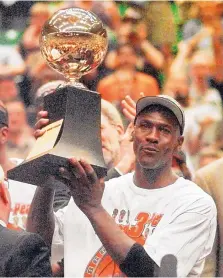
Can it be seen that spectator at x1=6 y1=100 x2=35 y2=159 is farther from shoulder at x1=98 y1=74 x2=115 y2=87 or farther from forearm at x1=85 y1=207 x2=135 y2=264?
forearm at x1=85 y1=207 x2=135 y2=264

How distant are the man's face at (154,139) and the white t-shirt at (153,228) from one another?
0.29ft

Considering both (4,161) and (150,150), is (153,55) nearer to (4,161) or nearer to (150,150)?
(4,161)

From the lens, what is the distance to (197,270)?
308cm

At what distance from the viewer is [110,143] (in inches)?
157

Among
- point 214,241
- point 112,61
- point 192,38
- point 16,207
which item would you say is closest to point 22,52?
point 112,61

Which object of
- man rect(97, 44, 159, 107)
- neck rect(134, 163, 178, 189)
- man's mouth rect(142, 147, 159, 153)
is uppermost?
man's mouth rect(142, 147, 159, 153)

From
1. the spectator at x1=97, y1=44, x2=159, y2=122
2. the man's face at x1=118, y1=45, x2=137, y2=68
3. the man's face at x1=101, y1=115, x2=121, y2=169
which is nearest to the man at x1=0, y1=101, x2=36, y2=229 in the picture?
the man's face at x1=101, y1=115, x2=121, y2=169

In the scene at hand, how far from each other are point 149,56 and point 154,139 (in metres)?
3.54

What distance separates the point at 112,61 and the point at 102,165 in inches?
141

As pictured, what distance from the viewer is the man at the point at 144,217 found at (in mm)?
2918

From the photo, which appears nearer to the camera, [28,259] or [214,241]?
[28,259]

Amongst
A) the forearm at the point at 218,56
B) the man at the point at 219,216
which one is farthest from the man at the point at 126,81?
the man at the point at 219,216

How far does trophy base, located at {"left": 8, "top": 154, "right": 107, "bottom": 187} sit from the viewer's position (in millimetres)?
2881

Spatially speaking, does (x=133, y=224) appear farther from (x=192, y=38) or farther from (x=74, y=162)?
(x=192, y=38)
